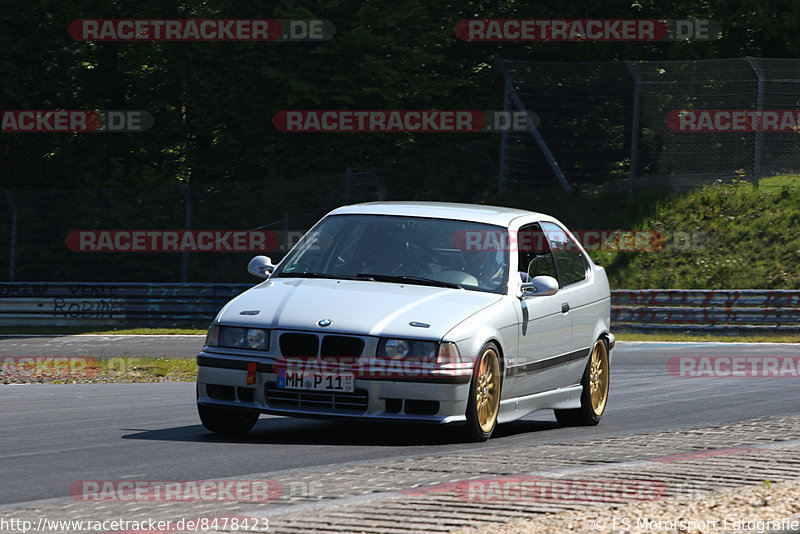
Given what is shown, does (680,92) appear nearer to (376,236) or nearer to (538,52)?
(538,52)

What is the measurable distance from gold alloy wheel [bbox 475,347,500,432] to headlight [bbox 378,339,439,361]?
1.42 ft

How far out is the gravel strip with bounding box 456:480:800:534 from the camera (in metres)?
5.61

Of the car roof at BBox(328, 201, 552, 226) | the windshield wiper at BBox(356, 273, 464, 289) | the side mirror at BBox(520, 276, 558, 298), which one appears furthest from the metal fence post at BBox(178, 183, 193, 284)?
the side mirror at BBox(520, 276, 558, 298)

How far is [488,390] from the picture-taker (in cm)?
907

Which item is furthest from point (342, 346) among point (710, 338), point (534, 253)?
point (710, 338)

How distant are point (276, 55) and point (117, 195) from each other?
6.46 meters

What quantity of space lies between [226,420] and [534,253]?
278cm

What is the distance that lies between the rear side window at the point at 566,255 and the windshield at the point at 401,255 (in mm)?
837

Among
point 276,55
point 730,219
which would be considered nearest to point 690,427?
point 730,219

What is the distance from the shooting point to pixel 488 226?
10094 millimetres

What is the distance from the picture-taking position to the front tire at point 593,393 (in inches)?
426

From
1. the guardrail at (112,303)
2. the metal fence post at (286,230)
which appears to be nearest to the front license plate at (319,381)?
the guardrail at (112,303)

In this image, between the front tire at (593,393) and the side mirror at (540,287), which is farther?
the front tire at (593,393)

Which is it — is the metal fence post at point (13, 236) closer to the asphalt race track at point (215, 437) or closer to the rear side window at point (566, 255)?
the asphalt race track at point (215, 437)
